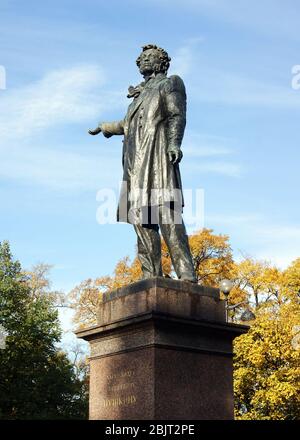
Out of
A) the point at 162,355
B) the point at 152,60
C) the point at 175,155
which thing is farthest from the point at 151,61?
the point at 162,355

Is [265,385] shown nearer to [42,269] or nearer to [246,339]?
[246,339]

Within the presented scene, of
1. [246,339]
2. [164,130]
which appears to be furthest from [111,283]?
[164,130]

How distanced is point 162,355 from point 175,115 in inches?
148

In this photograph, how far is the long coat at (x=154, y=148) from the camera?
1062 centimetres

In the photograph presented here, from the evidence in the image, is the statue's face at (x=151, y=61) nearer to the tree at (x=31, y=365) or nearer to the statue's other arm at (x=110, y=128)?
the statue's other arm at (x=110, y=128)

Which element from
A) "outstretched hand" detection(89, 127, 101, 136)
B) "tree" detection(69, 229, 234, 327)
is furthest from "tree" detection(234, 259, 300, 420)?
"outstretched hand" detection(89, 127, 101, 136)

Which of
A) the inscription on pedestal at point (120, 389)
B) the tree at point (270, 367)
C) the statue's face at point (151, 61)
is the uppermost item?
the statue's face at point (151, 61)

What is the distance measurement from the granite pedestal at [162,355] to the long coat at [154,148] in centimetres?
153

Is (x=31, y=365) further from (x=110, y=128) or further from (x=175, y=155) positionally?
(x=175, y=155)

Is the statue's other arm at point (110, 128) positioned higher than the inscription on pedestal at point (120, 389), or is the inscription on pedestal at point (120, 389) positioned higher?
the statue's other arm at point (110, 128)

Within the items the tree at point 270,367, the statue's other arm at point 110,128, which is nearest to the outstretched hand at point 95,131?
the statue's other arm at point 110,128

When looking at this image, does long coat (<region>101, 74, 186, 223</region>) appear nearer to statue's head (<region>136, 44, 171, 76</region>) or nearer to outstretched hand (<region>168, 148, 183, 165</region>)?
outstretched hand (<region>168, 148, 183, 165</region>)

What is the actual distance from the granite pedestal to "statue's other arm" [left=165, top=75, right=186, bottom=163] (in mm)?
2124
